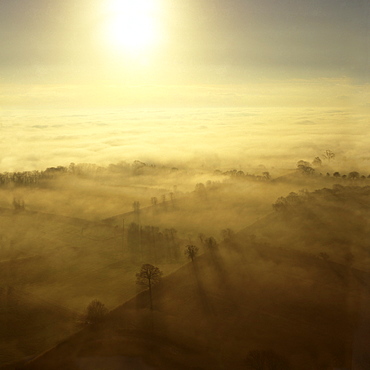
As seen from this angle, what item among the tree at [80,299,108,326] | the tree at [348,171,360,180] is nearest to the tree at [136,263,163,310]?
the tree at [80,299,108,326]

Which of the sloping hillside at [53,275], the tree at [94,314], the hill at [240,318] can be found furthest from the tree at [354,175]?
the tree at [94,314]

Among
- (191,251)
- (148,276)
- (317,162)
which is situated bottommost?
(148,276)

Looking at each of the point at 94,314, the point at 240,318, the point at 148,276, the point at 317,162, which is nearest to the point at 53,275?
the point at 94,314

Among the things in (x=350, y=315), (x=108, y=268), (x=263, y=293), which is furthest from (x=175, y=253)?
(x=350, y=315)

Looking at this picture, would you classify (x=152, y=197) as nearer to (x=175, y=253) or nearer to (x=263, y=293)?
(x=175, y=253)

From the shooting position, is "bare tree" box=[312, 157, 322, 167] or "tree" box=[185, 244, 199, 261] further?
"bare tree" box=[312, 157, 322, 167]

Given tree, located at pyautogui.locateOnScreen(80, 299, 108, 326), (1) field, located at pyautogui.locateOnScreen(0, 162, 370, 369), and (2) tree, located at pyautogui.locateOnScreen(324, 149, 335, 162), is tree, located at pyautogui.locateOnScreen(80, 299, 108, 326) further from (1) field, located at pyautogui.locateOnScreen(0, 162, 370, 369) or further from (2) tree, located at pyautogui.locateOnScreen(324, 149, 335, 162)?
(2) tree, located at pyautogui.locateOnScreen(324, 149, 335, 162)

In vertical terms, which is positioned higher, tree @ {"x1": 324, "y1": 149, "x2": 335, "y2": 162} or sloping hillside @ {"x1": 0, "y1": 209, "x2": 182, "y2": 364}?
tree @ {"x1": 324, "y1": 149, "x2": 335, "y2": 162}

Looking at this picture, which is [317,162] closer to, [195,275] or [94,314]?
[195,275]
